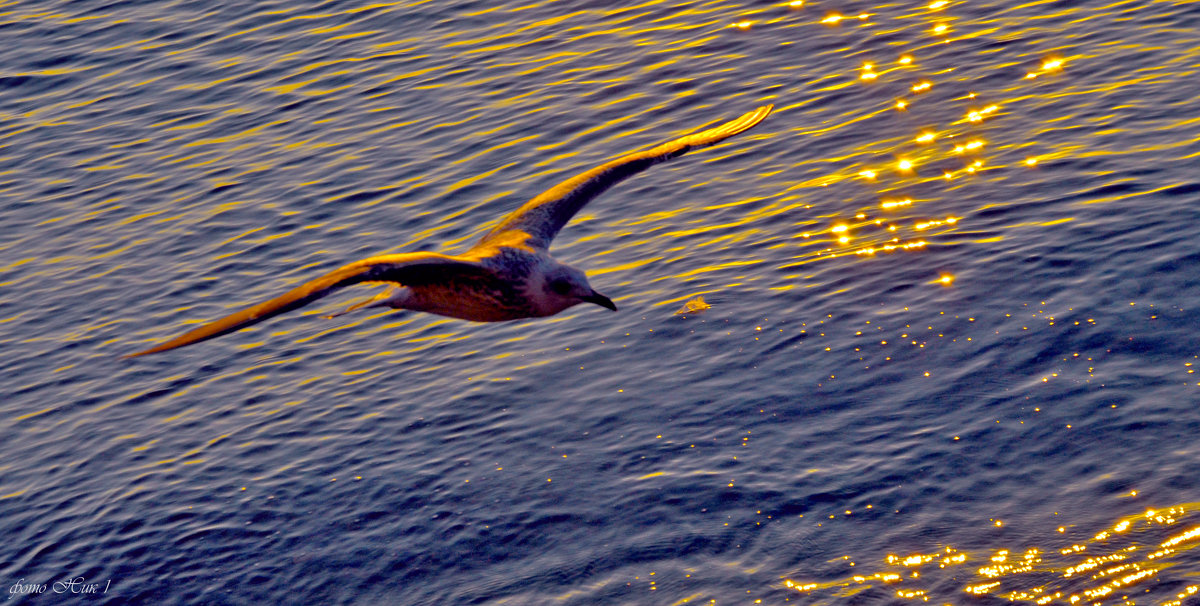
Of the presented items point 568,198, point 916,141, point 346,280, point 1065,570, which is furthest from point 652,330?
point 346,280

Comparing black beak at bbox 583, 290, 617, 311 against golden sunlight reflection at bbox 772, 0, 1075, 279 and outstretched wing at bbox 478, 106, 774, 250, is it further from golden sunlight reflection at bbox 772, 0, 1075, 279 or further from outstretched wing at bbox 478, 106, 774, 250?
golden sunlight reflection at bbox 772, 0, 1075, 279

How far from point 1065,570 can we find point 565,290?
392cm

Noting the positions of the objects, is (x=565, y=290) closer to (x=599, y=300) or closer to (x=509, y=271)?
(x=599, y=300)

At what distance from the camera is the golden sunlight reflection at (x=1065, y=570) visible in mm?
9734

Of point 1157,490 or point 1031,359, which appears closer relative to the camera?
point 1157,490

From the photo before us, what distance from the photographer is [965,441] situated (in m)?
11.4

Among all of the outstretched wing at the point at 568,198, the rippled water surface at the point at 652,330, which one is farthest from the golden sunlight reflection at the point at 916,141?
the outstretched wing at the point at 568,198

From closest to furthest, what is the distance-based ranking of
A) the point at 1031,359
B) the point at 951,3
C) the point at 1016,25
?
the point at 1031,359 → the point at 1016,25 → the point at 951,3

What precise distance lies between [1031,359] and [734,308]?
2856 mm

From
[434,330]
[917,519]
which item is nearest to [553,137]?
[434,330]

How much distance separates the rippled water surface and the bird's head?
1.79m

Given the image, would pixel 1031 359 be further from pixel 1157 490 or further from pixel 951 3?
pixel 951 3

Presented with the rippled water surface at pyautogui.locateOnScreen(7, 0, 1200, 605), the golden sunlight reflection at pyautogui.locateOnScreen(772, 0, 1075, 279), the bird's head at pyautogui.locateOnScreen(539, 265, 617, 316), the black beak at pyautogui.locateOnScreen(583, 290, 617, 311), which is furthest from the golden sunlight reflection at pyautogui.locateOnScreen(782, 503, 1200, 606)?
the golden sunlight reflection at pyautogui.locateOnScreen(772, 0, 1075, 279)

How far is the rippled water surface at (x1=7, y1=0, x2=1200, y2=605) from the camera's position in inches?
430
